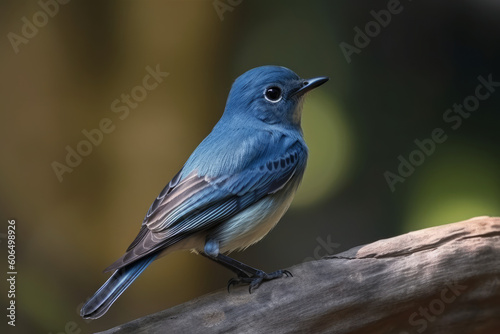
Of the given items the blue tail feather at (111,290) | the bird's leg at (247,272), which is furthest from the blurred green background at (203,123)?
the blue tail feather at (111,290)

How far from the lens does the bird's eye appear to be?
391 centimetres

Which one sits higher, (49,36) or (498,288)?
(49,36)

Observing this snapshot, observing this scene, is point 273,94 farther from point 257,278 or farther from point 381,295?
point 381,295

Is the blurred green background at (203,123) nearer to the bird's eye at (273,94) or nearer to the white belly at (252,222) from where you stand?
the bird's eye at (273,94)

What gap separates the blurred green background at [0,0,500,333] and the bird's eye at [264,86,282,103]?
1616 mm

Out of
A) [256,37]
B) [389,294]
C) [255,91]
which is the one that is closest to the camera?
[389,294]

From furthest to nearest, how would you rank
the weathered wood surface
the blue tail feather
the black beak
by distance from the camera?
1. the black beak
2. the weathered wood surface
3. the blue tail feather

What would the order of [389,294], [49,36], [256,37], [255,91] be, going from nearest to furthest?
1. [389,294]
2. [255,91]
3. [49,36]
4. [256,37]

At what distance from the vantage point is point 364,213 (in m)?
5.91

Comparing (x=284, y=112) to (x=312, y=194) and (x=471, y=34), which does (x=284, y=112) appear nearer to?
(x=312, y=194)

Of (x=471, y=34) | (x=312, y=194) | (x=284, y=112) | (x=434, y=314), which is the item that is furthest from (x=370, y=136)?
(x=434, y=314)

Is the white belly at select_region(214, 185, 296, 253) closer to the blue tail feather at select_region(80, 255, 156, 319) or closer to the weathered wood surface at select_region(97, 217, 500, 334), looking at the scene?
the weathered wood surface at select_region(97, 217, 500, 334)

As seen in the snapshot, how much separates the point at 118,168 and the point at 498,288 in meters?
3.17

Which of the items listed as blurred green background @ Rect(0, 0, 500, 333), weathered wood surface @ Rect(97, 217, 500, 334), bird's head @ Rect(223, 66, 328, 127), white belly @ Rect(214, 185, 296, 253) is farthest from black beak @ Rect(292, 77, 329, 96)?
blurred green background @ Rect(0, 0, 500, 333)
